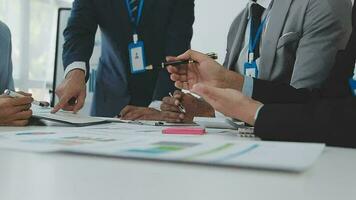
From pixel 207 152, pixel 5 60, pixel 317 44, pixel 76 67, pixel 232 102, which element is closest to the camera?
pixel 207 152

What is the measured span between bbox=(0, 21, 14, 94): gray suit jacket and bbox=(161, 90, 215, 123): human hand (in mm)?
874

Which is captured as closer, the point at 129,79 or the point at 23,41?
the point at 129,79

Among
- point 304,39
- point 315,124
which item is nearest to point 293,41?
point 304,39

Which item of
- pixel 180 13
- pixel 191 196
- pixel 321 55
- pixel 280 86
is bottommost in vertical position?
pixel 191 196

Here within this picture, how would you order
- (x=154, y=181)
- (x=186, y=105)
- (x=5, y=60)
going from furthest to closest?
1. (x=5, y=60)
2. (x=186, y=105)
3. (x=154, y=181)

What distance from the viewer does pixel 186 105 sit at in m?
1.42

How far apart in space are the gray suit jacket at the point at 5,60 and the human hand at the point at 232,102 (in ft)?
4.21

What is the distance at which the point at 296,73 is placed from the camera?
127cm

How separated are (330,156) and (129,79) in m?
1.37

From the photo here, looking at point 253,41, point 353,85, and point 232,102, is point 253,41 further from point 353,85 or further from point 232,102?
point 232,102

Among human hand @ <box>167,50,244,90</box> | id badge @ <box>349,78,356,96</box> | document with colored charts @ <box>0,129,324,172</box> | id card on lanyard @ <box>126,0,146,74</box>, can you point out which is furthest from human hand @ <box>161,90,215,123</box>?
document with colored charts @ <box>0,129,324,172</box>

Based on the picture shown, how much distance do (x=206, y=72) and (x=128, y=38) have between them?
735 millimetres

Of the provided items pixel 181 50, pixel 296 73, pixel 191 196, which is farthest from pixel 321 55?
pixel 191 196

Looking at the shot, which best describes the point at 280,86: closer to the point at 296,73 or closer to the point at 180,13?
the point at 296,73
